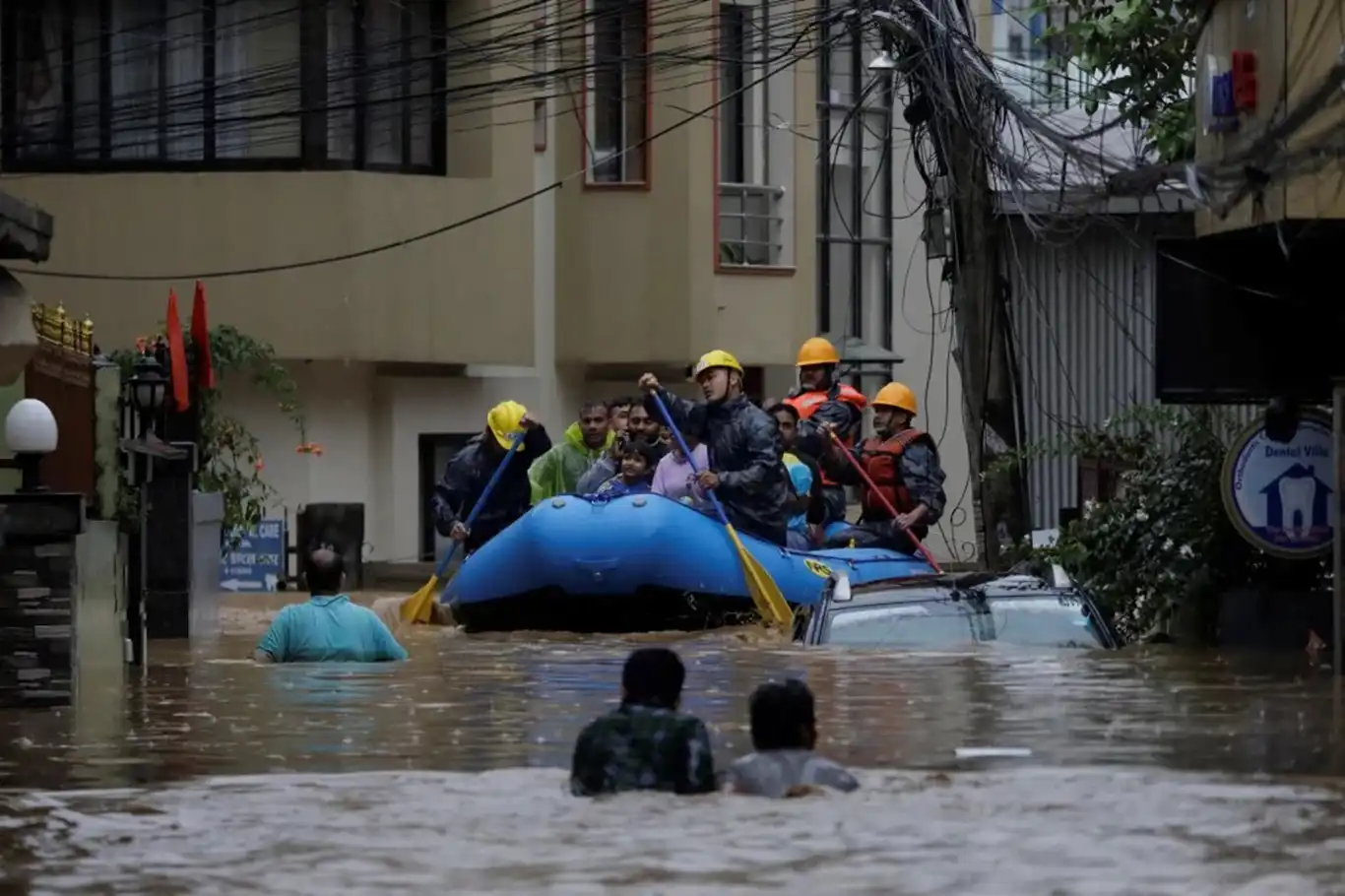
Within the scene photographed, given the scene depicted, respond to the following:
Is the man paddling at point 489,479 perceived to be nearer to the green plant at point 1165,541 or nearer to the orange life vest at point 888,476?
the orange life vest at point 888,476

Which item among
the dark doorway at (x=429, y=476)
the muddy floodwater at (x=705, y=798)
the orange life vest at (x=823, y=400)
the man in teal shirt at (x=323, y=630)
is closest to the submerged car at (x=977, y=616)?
the muddy floodwater at (x=705, y=798)

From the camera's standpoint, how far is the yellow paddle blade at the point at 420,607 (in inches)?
852

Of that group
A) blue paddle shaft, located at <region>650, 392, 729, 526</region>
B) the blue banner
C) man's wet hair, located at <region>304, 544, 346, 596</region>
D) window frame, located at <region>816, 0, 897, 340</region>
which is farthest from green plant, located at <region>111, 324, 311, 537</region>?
window frame, located at <region>816, 0, 897, 340</region>

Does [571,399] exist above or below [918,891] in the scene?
above

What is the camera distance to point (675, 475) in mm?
21297

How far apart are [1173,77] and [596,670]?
20.3ft

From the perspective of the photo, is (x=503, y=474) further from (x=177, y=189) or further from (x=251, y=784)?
(x=251, y=784)

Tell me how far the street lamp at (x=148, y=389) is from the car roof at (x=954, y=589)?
17.6ft

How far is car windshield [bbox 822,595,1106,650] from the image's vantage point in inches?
639

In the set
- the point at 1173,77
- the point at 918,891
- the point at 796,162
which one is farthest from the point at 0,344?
the point at 796,162

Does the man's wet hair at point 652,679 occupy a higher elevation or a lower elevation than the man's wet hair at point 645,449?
lower

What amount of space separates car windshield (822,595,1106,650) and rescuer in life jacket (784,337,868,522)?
5556 millimetres

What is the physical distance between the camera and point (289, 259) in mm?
28984

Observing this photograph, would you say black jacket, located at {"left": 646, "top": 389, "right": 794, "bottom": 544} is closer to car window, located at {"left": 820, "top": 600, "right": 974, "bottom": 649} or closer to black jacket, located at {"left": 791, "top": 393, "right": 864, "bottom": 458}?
black jacket, located at {"left": 791, "top": 393, "right": 864, "bottom": 458}
